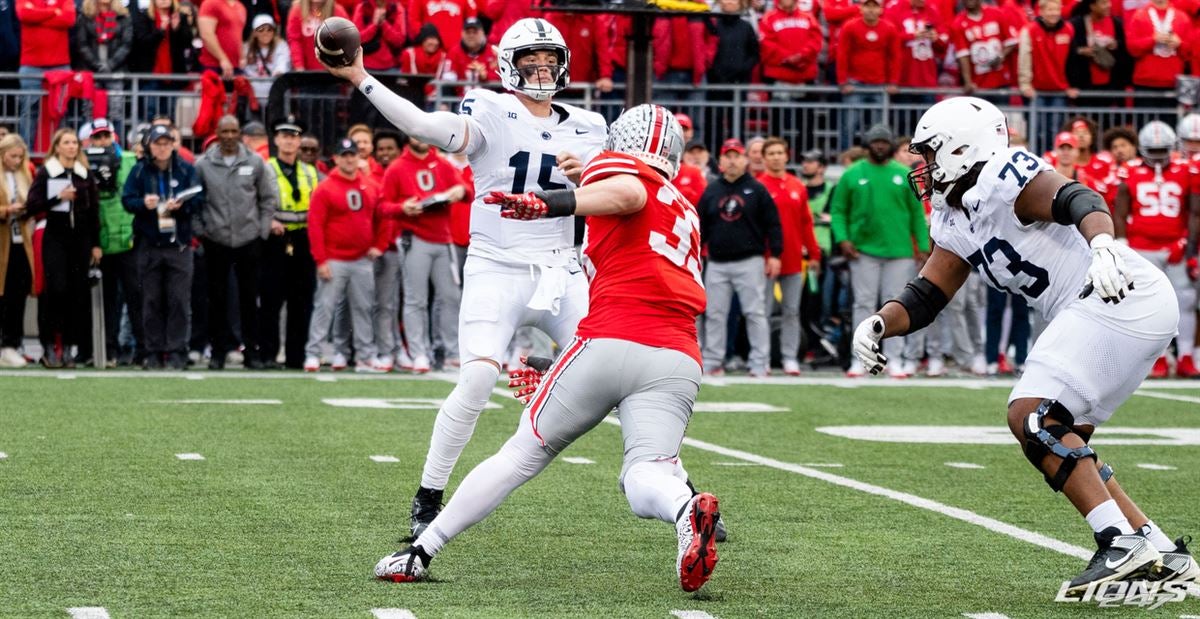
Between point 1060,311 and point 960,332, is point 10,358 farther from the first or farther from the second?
point 1060,311

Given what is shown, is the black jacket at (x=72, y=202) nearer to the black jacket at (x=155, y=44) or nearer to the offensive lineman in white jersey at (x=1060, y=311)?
the black jacket at (x=155, y=44)

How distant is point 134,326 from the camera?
15.1m

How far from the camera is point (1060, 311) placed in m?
6.06

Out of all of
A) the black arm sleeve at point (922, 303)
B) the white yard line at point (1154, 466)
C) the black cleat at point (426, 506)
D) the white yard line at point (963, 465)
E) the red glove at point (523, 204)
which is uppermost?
the red glove at point (523, 204)

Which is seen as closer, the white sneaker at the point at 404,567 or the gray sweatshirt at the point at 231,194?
the white sneaker at the point at 404,567

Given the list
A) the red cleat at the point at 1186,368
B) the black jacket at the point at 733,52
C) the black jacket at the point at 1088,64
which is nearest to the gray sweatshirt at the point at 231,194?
the black jacket at the point at 733,52

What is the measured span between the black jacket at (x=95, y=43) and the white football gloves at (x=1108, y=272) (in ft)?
44.6

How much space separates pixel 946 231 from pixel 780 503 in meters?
2.07

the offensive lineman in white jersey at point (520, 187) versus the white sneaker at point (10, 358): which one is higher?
the offensive lineman in white jersey at point (520, 187)

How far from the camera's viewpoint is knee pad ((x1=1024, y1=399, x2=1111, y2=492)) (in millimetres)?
5758

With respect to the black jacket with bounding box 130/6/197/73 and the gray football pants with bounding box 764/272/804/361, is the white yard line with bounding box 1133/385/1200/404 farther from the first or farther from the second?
the black jacket with bounding box 130/6/197/73

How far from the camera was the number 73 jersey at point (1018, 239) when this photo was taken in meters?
5.94

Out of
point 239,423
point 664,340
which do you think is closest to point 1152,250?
point 239,423

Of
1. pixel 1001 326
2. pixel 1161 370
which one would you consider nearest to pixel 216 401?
pixel 1001 326
